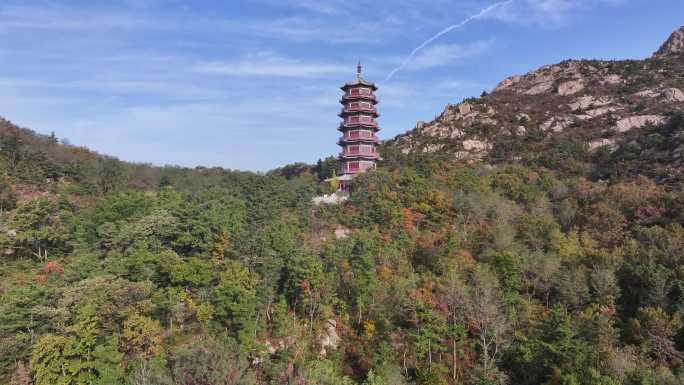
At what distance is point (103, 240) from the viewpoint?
1128 inches

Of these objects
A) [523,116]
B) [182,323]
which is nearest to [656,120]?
[523,116]

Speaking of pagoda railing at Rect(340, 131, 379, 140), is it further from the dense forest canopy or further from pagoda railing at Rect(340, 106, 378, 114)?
the dense forest canopy

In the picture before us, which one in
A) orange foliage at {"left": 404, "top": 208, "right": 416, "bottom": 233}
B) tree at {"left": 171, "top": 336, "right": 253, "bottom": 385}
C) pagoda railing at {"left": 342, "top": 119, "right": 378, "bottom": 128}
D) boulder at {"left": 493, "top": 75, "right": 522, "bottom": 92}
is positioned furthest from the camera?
boulder at {"left": 493, "top": 75, "right": 522, "bottom": 92}

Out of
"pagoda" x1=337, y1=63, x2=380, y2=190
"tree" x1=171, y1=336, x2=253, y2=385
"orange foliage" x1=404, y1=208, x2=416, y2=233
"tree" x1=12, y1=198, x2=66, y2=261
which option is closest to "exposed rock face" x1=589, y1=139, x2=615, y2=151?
"pagoda" x1=337, y1=63, x2=380, y2=190

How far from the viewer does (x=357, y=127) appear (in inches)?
1770

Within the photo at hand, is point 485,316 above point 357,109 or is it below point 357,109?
below

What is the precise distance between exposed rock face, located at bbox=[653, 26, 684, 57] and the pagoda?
7348 cm

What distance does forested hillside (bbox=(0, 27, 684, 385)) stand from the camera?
18391 mm

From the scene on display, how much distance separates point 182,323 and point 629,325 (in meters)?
22.5

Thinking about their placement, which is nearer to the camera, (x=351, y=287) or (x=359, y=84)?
(x=351, y=287)

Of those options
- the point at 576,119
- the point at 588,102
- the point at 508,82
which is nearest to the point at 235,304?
the point at 576,119

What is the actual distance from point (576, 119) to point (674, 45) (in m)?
43.3

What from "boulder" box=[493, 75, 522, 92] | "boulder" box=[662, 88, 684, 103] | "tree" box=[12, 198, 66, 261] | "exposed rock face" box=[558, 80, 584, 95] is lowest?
"tree" box=[12, 198, 66, 261]

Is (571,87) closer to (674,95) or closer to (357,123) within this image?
(674,95)
